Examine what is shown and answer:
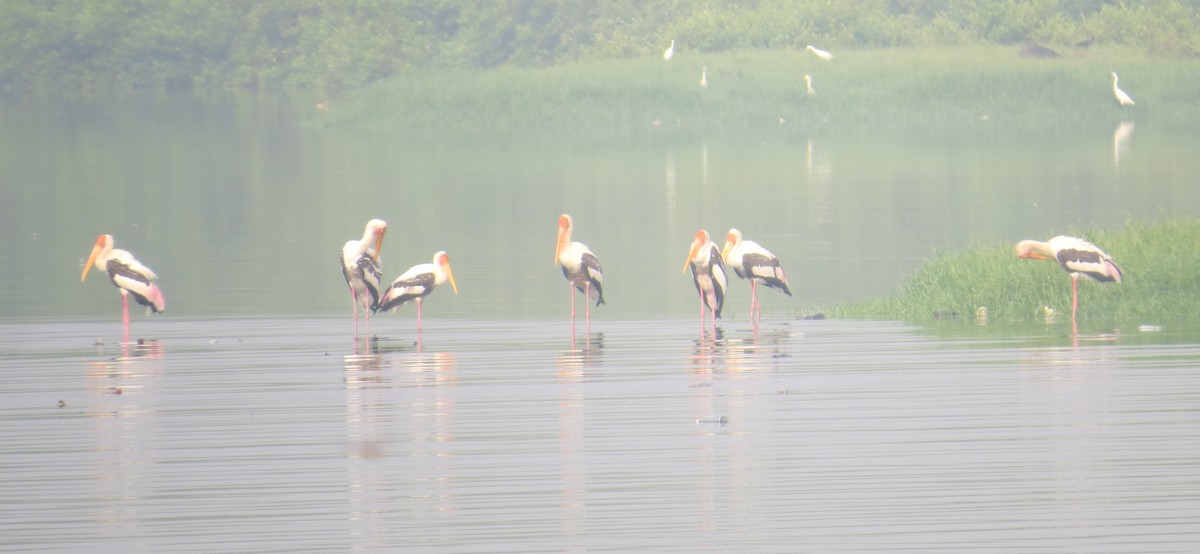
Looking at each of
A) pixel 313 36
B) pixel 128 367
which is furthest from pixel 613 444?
pixel 313 36

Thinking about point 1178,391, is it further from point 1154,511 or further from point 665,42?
point 665,42

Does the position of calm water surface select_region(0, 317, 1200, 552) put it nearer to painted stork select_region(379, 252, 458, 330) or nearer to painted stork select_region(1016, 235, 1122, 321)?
painted stork select_region(1016, 235, 1122, 321)

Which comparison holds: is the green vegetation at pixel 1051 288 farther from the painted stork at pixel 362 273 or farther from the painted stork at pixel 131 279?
the painted stork at pixel 131 279

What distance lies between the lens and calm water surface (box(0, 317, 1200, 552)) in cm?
906

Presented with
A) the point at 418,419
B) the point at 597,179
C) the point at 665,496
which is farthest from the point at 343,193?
the point at 665,496

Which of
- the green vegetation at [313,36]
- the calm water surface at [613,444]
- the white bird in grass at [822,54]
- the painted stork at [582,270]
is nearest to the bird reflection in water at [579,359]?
the calm water surface at [613,444]

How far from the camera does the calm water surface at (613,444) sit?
9062 mm

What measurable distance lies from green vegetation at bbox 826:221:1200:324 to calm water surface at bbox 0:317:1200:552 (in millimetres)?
937

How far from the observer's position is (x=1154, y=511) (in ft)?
30.0

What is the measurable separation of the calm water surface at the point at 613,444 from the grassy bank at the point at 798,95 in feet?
134

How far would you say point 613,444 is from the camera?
10922 millimetres

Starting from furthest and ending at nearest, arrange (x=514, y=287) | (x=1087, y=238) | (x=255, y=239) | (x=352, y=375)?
(x=255, y=239)
(x=514, y=287)
(x=1087, y=238)
(x=352, y=375)

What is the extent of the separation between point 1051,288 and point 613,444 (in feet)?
21.8

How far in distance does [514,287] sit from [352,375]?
25.3 feet
